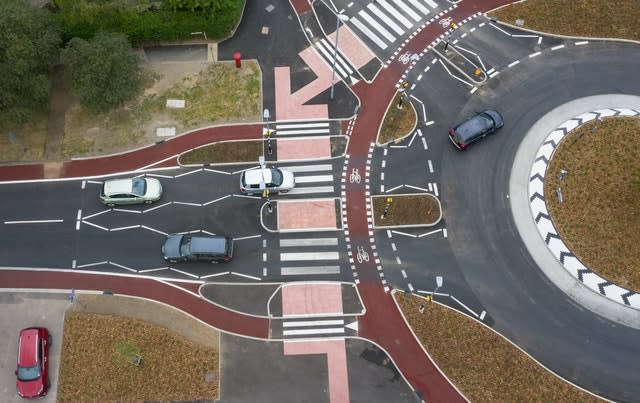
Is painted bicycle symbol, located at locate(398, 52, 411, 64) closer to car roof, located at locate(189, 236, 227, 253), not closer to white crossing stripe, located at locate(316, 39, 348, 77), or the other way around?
white crossing stripe, located at locate(316, 39, 348, 77)

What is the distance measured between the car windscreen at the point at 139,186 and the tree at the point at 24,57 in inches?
460

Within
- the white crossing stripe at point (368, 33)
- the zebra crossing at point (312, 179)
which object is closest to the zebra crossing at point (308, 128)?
the zebra crossing at point (312, 179)

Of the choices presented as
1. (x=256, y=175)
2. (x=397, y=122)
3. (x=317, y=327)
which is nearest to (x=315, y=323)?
(x=317, y=327)

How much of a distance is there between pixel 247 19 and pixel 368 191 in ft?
81.4

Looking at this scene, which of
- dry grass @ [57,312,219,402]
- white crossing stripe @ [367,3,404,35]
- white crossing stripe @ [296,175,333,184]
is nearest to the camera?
dry grass @ [57,312,219,402]

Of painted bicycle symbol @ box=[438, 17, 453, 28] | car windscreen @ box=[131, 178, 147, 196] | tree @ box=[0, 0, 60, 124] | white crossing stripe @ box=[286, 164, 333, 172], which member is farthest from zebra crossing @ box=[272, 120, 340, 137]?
tree @ box=[0, 0, 60, 124]

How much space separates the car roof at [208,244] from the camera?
43.5 meters

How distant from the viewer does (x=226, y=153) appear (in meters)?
48.9

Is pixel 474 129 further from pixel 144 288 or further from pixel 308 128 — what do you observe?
pixel 144 288

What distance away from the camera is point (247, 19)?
5472 centimetres

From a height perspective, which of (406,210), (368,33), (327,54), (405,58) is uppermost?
(368,33)

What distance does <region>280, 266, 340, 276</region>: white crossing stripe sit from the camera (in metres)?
44.6

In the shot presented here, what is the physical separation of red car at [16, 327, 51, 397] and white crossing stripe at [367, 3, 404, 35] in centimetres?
4634

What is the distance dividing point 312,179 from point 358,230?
693 cm
